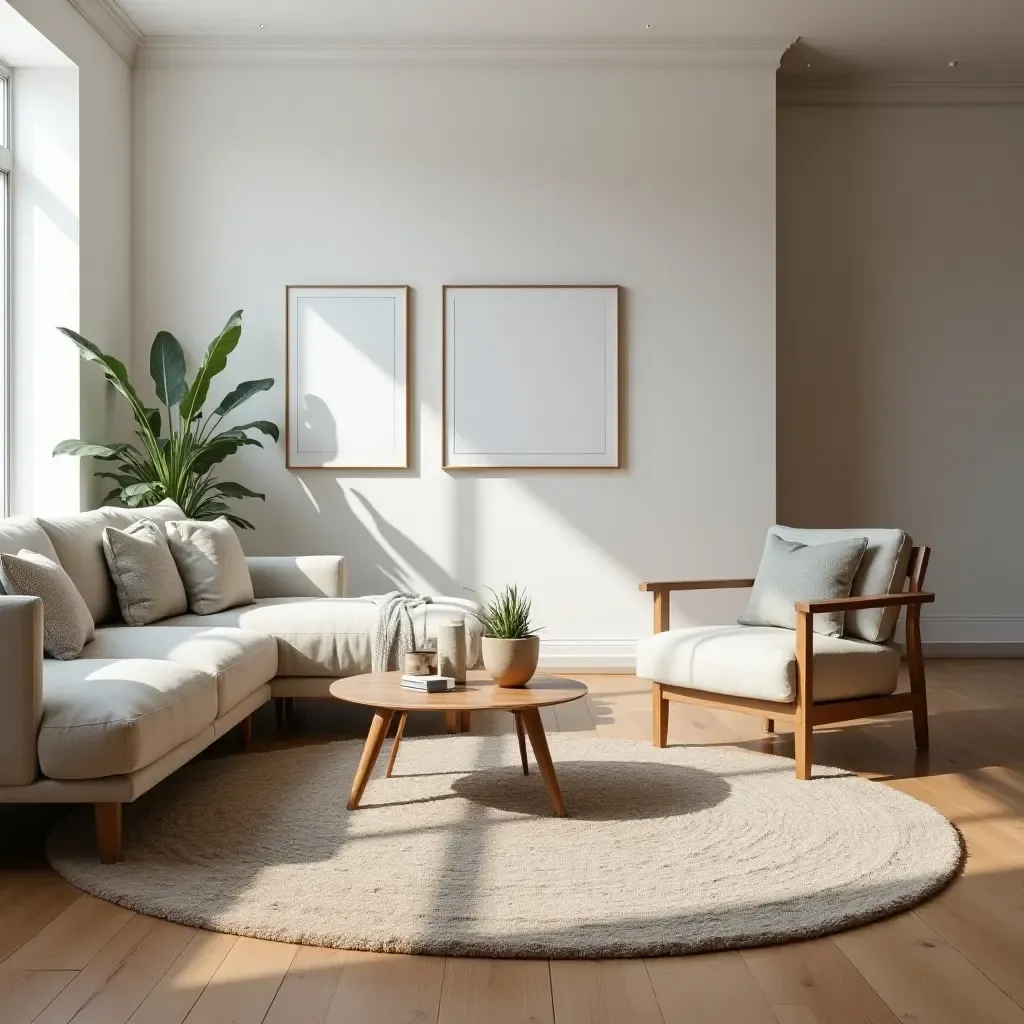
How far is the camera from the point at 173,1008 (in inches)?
80.7

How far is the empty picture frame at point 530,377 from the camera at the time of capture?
19.7 feet

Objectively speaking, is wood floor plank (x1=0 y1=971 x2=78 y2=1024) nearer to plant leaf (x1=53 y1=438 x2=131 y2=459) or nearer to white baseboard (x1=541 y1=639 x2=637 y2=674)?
plant leaf (x1=53 y1=438 x2=131 y2=459)

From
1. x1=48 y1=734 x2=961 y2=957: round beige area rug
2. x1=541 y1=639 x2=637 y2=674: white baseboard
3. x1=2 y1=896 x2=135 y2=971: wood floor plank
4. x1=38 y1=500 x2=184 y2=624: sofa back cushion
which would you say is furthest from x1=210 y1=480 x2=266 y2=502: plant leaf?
x1=2 y1=896 x2=135 y2=971: wood floor plank

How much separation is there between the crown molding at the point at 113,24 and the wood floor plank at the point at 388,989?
4732 mm

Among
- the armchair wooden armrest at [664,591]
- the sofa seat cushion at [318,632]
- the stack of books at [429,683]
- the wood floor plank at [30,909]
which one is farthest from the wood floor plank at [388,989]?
the armchair wooden armrest at [664,591]

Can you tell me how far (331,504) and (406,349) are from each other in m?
0.91

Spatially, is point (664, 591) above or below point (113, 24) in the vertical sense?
below

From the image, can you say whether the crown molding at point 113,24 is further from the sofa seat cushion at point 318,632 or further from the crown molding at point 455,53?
the sofa seat cushion at point 318,632

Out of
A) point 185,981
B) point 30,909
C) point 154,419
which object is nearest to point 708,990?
point 185,981

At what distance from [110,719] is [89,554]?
1456mm

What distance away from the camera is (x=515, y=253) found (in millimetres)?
6023

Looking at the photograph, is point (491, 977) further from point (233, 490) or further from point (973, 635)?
point (973, 635)

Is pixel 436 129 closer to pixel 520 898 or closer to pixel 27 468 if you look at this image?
pixel 27 468

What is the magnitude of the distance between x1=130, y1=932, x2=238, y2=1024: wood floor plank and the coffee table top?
2.82 feet
